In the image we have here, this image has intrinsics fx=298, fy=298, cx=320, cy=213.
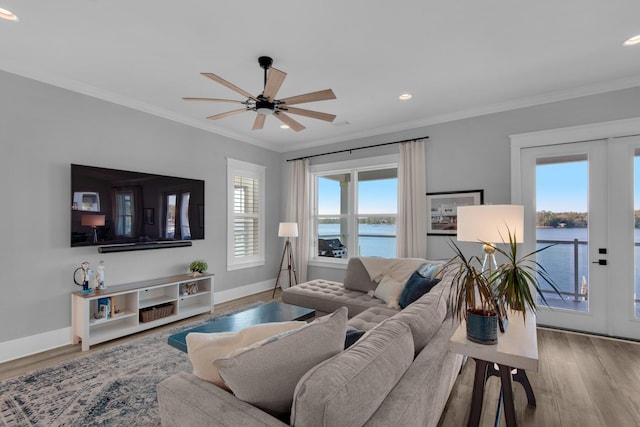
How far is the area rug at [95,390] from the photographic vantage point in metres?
2.00

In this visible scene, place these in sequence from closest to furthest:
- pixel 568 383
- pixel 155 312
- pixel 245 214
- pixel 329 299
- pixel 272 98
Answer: pixel 568 383
pixel 272 98
pixel 329 299
pixel 155 312
pixel 245 214

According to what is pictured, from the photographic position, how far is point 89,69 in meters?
2.96

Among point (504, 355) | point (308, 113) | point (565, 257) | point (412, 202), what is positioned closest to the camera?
point (504, 355)

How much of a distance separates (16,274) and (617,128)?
20.9 feet

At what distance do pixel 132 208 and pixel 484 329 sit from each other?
3844mm

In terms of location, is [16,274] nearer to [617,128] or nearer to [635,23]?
[635,23]

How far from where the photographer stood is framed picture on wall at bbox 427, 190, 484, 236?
405cm

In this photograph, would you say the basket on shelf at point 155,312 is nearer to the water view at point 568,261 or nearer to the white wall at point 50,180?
the white wall at point 50,180

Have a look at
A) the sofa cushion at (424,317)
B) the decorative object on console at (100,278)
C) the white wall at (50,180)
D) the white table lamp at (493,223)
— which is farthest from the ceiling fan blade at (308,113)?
the decorative object on console at (100,278)

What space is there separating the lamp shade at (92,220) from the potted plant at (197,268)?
1248mm

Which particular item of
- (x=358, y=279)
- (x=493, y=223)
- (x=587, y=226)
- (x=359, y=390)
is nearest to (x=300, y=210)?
(x=358, y=279)

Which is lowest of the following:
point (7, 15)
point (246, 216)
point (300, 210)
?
point (246, 216)

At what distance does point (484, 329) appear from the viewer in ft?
5.26

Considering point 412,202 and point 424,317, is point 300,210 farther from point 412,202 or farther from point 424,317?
point 424,317
